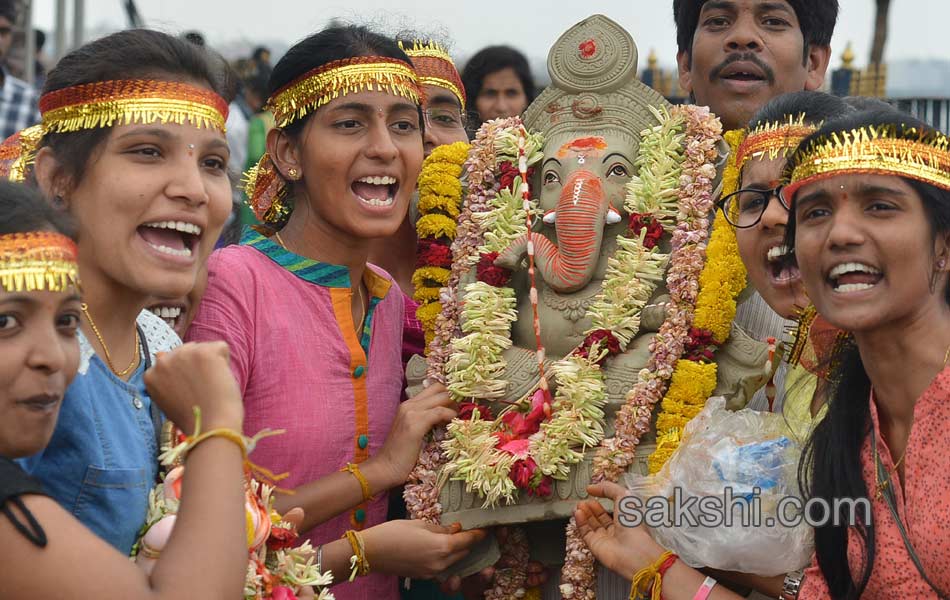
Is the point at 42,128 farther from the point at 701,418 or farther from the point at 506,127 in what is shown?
the point at 701,418

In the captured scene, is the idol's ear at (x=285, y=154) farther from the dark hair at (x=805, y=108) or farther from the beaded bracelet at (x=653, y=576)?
the beaded bracelet at (x=653, y=576)

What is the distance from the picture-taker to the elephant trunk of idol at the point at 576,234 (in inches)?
149

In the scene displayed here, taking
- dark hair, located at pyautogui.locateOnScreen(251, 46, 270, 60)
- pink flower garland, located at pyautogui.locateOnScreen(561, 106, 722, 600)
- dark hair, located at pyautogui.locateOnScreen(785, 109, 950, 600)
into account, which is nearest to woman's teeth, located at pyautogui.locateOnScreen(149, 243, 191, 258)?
pink flower garland, located at pyautogui.locateOnScreen(561, 106, 722, 600)

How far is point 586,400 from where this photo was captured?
366 cm

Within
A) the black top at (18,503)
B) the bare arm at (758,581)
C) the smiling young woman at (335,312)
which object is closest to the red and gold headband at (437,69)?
the smiling young woman at (335,312)

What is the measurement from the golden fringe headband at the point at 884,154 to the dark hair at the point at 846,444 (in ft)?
0.04

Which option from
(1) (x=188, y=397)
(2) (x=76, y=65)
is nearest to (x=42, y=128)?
(2) (x=76, y=65)

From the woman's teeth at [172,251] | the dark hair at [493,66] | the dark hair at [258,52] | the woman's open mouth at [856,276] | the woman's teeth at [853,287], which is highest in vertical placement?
the dark hair at [258,52]

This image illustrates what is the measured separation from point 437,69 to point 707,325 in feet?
6.50

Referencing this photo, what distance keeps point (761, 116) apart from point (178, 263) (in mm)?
1727

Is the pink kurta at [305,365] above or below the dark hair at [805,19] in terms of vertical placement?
below

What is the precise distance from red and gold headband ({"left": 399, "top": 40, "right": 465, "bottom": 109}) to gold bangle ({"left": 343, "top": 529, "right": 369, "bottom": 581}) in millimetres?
2045

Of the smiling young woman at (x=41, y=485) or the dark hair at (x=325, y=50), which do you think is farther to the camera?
the dark hair at (x=325, y=50)

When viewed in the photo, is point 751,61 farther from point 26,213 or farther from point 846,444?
point 26,213
